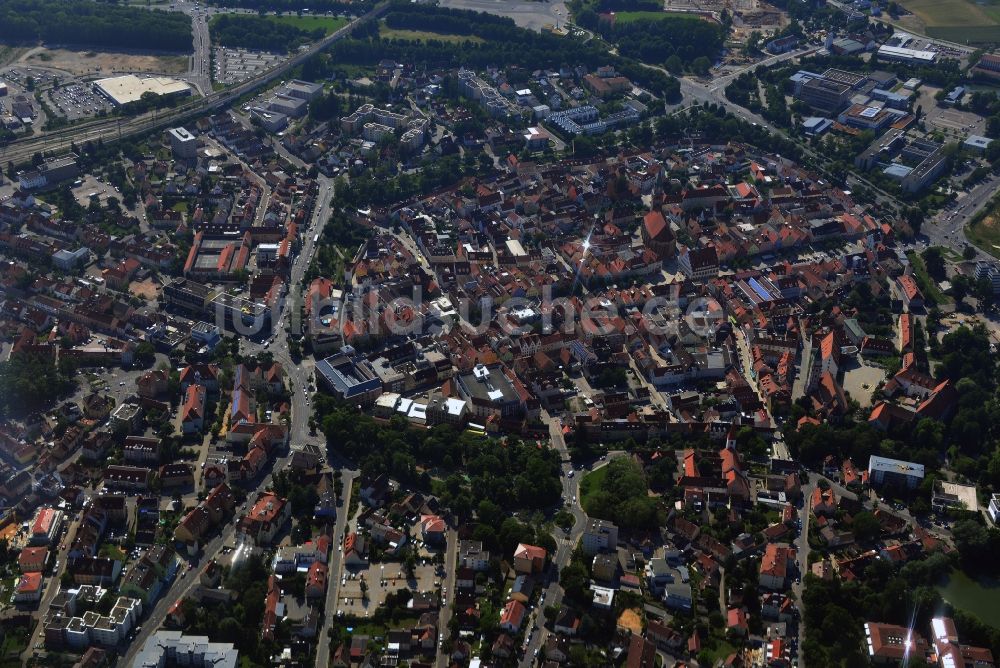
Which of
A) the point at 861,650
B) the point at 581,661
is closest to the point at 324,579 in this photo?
the point at 581,661

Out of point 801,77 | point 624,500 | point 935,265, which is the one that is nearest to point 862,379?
point 935,265

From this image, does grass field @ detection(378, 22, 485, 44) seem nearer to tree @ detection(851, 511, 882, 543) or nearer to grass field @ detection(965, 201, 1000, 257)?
grass field @ detection(965, 201, 1000, 257)

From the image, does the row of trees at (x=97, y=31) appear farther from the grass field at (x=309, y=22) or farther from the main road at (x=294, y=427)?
the main road at (x=294, y=427)

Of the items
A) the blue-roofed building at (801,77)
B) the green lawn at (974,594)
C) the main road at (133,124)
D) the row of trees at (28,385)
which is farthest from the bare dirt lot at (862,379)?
the main road at (133,124)

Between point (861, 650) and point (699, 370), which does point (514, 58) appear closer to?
point (699, 370)

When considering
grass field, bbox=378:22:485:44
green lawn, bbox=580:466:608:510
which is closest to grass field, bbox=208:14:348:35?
grass field, bbox=378:22:485:44
